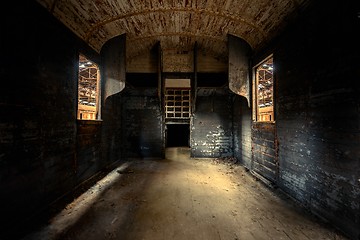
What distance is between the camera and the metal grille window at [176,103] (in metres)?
7.59

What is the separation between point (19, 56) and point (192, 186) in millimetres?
3499

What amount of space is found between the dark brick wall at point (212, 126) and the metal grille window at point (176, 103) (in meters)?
1.31

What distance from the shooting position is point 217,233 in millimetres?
2041

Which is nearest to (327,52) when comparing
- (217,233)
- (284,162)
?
(284,162)

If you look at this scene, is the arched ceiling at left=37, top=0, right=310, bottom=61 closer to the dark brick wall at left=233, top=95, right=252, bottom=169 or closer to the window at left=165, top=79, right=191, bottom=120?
the dark brick wall at left=233, top=95, right=252, bottom=169

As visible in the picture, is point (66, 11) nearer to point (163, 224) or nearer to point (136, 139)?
point (163, 224)

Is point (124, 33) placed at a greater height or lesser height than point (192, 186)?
greater

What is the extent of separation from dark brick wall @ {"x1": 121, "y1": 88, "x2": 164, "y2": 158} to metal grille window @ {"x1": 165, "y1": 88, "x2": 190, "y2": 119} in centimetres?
133

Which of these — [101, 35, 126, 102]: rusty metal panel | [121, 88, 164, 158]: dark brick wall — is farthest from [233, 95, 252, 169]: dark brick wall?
[101, 35, 126, 102]: rusty metal panel

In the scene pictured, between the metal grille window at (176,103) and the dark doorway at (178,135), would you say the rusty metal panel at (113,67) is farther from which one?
the dark doorway at (178,135)

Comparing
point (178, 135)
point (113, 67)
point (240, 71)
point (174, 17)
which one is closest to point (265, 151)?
point (240, 71)

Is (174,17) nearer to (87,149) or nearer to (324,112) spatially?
(324,112)

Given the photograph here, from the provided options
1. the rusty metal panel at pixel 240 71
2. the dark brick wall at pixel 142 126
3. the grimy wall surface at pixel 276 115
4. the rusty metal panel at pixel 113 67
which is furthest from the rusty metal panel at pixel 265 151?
the rusty metal panel at pixel 113 67

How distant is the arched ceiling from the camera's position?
9.38 feet
